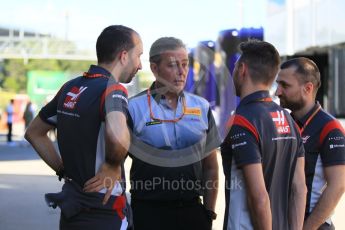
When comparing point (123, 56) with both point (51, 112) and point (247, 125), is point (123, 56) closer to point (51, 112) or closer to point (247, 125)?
point (51, 112)

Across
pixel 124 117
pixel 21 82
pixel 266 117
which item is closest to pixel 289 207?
pixel 266 117

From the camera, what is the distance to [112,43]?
3117mm

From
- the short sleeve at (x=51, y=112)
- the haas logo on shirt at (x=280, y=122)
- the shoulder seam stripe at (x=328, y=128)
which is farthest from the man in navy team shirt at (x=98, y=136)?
the shoulder seam stripe at (x=328, y=128)

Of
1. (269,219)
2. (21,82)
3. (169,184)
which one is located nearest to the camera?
(269,219)

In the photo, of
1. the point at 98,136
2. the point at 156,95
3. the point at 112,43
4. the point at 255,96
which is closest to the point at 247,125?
the point at 255,96

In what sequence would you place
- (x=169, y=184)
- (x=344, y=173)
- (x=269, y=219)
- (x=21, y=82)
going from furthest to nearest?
(x=21, y=82), (x=169, y=184), (x=344, y=173), (x=269, y=219)

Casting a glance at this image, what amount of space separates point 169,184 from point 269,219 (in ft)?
3.08

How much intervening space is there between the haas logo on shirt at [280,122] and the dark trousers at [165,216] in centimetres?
102

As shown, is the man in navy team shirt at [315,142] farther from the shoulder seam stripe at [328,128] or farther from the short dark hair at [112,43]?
the short dark hair at [112,43]

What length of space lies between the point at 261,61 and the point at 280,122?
0.35m

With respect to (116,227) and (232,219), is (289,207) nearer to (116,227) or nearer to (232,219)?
(232,219)

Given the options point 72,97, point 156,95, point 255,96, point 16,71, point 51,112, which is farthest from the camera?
point 16,71

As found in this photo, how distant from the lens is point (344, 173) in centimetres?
327

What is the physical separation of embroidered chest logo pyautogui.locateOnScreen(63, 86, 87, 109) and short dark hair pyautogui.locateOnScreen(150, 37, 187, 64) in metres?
0.84
